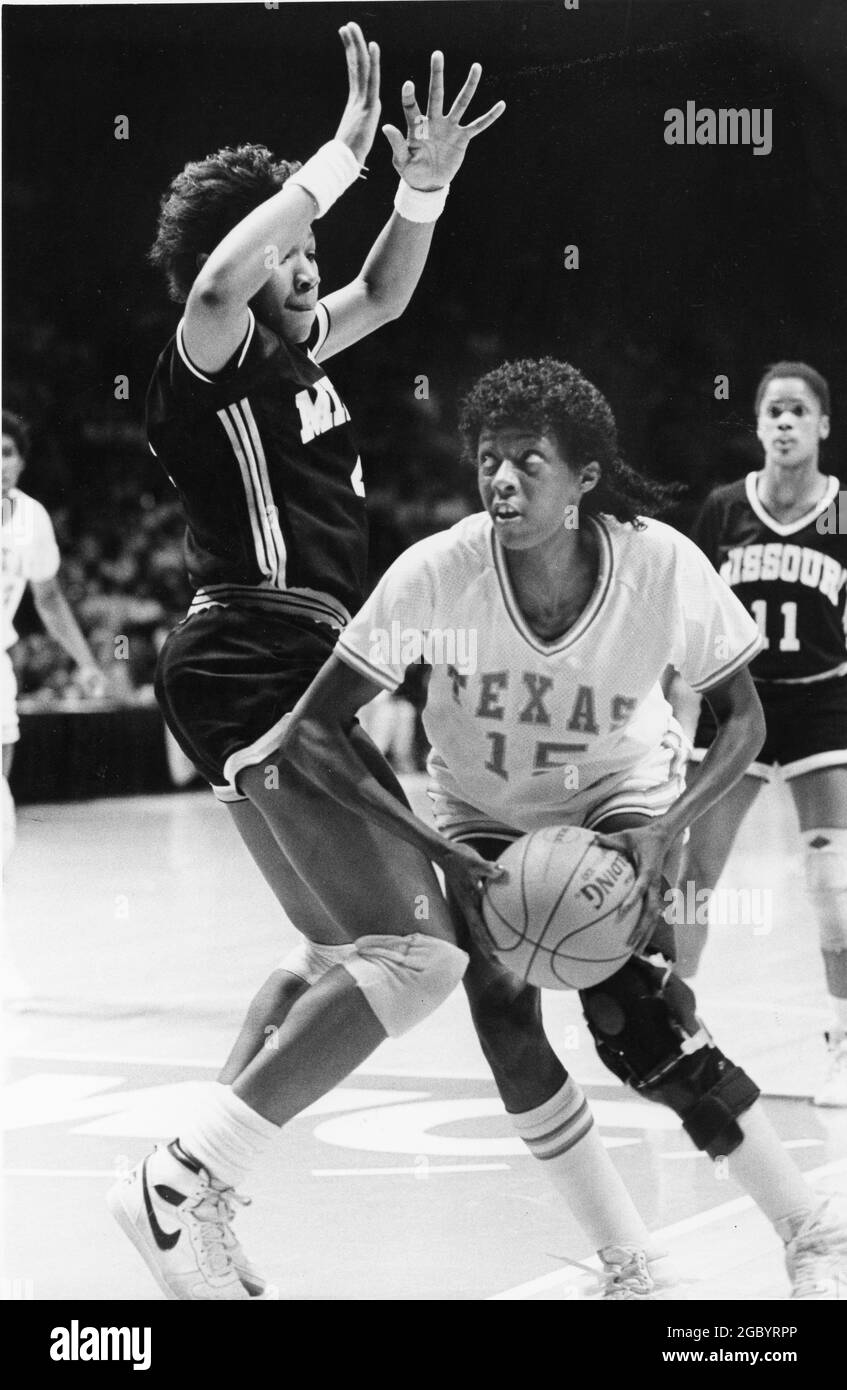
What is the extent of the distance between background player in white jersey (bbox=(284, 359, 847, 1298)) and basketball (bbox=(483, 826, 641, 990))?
2.9 inches

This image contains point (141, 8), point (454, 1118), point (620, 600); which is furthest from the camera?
point (454, 1118)

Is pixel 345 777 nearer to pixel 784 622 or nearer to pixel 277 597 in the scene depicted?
pixel 277 597

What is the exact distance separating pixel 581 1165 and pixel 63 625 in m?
1.53

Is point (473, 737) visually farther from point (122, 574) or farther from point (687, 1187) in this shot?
point (687, 1187)

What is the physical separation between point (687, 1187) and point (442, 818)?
3.07ft

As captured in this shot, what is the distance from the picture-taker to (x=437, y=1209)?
365cm

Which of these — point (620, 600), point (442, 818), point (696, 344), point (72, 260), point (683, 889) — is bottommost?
point (683, 889)

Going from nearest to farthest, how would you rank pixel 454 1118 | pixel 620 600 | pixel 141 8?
pixel 620 600 < pixel 141 8 < pixel 454 1118

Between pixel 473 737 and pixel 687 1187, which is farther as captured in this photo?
pixel 687 1187

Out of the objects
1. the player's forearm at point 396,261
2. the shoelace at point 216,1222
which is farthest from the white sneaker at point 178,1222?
the player's forearm at point 396,261

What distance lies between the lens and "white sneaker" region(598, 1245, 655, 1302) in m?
3.38

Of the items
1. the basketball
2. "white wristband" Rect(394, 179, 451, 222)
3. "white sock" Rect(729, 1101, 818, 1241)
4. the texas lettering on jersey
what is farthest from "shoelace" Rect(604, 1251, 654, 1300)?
"white wristband" Rect(394, 179, 451, 222)

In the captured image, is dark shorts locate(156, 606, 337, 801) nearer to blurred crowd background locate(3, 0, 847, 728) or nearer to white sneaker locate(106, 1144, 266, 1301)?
blurred crowd background locate(3, 0, 847, 728)

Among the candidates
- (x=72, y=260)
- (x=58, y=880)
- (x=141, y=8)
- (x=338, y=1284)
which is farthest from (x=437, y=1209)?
(x=141, y=8)
